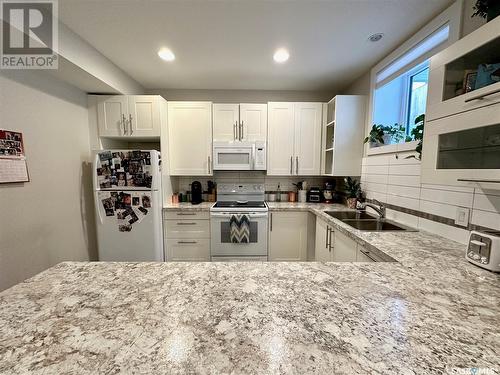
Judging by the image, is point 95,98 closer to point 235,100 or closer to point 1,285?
point 235,100

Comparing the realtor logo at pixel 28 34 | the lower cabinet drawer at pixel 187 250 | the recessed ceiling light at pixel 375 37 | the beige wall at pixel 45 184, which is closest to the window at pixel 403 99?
the recessed ceiling light at pixel 375 37

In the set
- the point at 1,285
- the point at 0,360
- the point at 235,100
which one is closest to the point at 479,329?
the point at 0,360

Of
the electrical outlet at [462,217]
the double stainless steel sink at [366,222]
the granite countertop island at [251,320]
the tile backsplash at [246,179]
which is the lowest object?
the double stainless steel sink at [366,222]

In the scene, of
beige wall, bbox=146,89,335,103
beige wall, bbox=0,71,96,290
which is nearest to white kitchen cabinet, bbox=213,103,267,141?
beige wall, bbox=146,89,335,103

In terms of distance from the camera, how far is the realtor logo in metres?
1.33

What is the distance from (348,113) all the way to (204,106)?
1835 millimetres

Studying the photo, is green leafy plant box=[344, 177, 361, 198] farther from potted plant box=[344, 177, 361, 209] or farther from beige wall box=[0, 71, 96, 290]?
beige wall box=[0, 71, 96, 290]

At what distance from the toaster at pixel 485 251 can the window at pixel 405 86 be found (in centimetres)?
122

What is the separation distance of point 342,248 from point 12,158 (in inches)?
109

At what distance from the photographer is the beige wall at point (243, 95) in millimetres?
2963

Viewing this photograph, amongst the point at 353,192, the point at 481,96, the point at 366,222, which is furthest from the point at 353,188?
the point at 481,96

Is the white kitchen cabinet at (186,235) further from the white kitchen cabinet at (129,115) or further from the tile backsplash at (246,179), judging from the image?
the white kitchen cabinet at (129,115)

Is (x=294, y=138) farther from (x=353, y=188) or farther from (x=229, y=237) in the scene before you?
(x=229, y=237)

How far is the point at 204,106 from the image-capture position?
8.90 feet
